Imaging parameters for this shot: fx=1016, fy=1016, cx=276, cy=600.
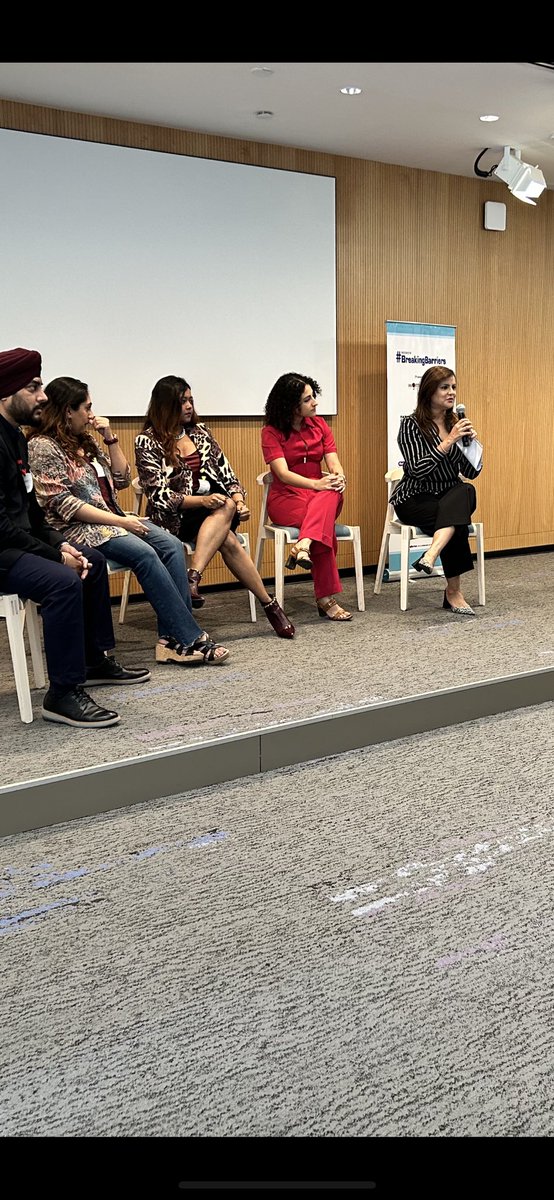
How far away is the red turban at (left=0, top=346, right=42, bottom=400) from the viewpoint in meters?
3.54

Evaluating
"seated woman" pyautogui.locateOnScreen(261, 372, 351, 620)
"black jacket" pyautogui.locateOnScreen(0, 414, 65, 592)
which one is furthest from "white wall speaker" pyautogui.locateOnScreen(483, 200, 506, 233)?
"black jacket" pyautogui.locateOnScreen(0, 414, 65, 592)

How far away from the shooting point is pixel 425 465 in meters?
5.32

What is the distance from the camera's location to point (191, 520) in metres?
4.74

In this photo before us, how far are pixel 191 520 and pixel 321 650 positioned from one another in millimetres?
875

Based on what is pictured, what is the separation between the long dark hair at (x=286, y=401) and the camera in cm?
512

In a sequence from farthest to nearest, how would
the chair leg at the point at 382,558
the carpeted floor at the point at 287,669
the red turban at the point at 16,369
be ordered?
the chair leg at the point at 382,558, the red turban at the point at 16,369, the carpeted floor at the point at 287,669

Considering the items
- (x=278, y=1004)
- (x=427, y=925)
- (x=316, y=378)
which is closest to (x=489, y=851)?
(x=427, y=925)

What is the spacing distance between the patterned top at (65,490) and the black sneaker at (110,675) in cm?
48

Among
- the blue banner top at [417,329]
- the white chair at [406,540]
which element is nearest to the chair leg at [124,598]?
the white chair at [406,540]

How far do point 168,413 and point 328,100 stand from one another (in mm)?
1943

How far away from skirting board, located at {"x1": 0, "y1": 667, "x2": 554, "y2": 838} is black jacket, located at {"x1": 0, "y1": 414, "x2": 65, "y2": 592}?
3.13ft

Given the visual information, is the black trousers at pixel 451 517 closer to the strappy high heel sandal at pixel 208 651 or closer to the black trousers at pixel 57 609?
the strappy high heel sandal at pixel 208 651

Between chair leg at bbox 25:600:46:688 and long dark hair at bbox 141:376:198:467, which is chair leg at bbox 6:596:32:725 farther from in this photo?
long dark hair at bbox 141:376:198:467

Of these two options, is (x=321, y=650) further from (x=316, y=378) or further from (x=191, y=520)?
(x=316, y=378)
